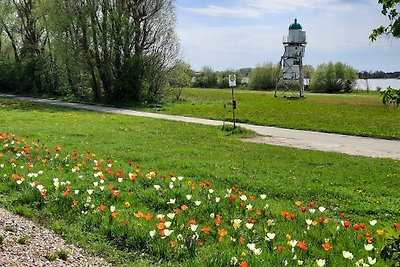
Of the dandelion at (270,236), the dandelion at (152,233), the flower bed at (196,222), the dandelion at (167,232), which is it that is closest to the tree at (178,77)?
the flower bed at (196,222)

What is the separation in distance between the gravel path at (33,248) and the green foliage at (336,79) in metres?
90.7

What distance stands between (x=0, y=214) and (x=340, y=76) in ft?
304

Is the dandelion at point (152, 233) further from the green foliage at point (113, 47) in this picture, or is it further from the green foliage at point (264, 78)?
the green foliage at point (264, 78)

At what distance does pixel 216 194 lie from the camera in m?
8.07

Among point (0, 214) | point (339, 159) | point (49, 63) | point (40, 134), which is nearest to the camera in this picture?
point (0, 214)

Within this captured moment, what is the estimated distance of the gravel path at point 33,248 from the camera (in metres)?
5.20

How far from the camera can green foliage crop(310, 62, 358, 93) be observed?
91.5m

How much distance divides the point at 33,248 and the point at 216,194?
3.52m

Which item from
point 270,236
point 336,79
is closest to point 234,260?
point 270,236

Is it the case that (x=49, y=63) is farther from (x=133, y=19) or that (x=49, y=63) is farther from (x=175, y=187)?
(x=175, y=187)

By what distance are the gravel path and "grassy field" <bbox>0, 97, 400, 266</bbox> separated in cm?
22

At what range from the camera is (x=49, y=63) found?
50.0 meters

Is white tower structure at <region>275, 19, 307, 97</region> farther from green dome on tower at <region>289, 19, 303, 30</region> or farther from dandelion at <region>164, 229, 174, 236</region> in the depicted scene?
dandelion at <region>164, 229, 174, 236</region>

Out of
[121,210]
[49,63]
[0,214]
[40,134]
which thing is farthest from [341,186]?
[49,63]
